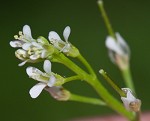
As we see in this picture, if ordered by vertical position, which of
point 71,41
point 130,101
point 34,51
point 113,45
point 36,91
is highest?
point 71,41

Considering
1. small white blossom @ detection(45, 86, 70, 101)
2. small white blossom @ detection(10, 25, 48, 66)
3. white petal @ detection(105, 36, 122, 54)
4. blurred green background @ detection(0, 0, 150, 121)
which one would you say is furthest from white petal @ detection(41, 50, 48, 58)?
blurred green background @ detection(0, 0, 150, 121)

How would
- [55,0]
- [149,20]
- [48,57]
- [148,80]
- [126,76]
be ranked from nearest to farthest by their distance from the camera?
[48,57] → [126,76] → [148,80] → [149,20] → [55,0]

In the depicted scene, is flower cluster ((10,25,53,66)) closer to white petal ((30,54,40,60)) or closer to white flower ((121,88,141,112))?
white petal ((30,54,40,60))

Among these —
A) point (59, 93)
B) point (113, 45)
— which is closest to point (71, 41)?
point (113, 45)

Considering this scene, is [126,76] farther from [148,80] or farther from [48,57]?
[148,80]

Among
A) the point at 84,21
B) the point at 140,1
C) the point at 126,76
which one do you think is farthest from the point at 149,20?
the point at 126,76

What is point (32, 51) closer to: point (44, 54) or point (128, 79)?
point (44, 54)
